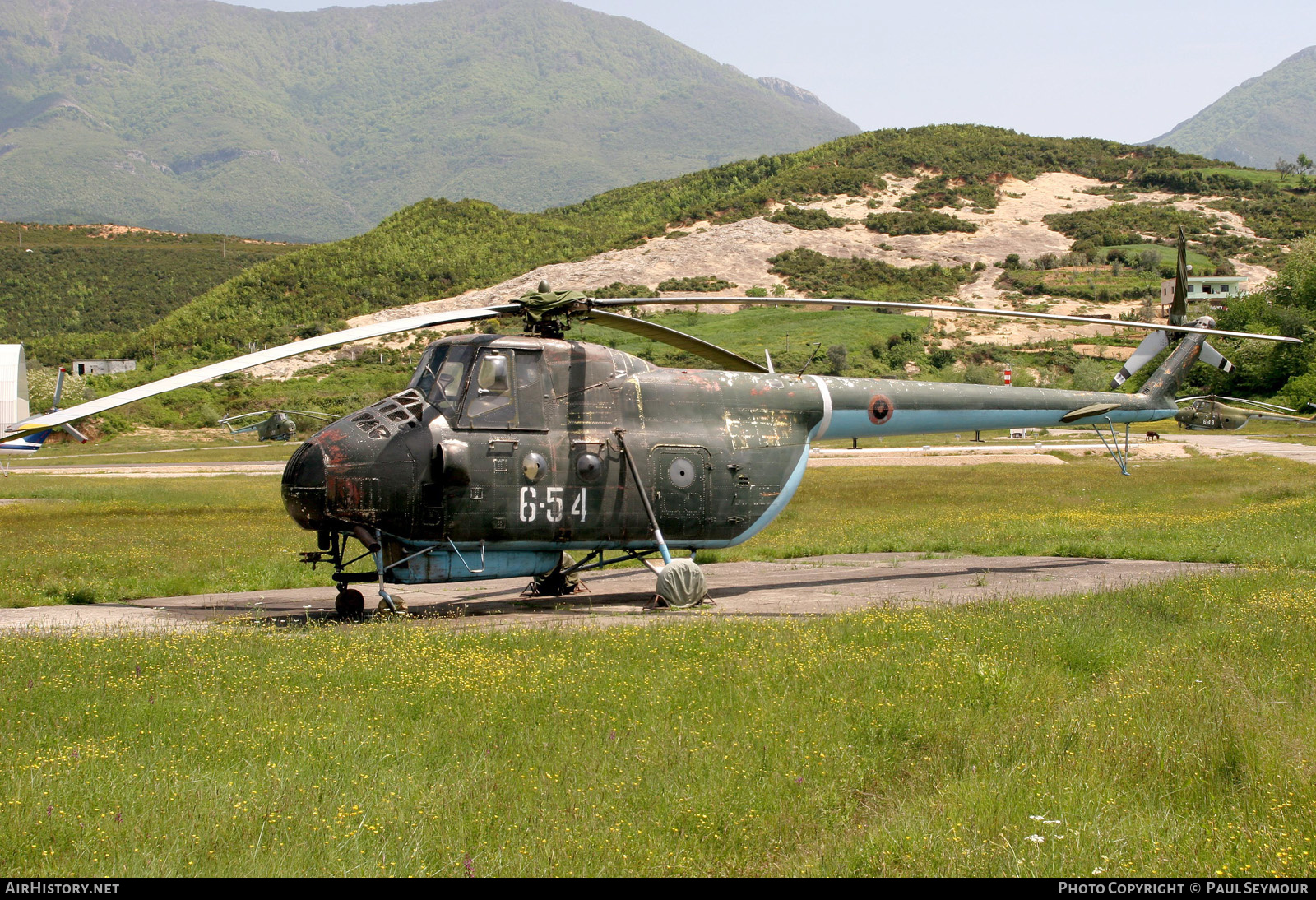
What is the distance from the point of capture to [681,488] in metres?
15.4

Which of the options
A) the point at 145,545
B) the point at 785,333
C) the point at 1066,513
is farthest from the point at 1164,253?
the point at 145,545

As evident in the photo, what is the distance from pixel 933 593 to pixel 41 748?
12.4m

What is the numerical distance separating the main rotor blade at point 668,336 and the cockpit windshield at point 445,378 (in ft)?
6.25

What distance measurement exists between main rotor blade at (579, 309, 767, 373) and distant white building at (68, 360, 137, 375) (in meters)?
101

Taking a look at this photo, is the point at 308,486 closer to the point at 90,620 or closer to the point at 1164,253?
the point at 90,620

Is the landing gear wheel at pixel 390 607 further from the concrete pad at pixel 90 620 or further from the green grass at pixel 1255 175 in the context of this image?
the green grass at pixel 1255 175

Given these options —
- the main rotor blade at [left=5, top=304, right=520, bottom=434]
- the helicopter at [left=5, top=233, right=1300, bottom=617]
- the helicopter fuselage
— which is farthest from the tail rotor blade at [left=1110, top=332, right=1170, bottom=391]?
the main rotor blade at [left=5, top=304, right=520, bottom=434]

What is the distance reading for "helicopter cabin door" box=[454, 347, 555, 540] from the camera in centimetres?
1407

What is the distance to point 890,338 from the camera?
302 ft

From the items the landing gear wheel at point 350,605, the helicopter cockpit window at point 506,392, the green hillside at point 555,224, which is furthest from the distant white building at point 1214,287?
the landing gear wheel at point 350,605

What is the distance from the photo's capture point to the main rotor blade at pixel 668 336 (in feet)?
47.4

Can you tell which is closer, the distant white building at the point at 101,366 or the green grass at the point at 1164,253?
the distant white building at the point at 101,366

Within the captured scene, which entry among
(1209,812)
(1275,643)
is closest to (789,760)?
(1209,812)

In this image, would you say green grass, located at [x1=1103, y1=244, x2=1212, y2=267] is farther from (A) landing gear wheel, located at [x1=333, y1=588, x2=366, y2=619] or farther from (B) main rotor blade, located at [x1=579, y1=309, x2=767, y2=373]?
(A) landing gear wheel, located at [x1=333, y1=588, x2=366, y2=619]
